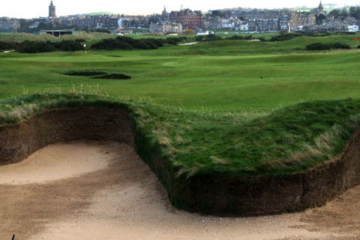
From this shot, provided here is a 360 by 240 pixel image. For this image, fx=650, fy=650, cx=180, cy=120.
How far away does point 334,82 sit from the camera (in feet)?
115

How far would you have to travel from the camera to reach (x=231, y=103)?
30.7 metres

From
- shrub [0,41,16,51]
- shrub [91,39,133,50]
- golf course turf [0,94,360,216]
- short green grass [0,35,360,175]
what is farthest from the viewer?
shrub [91,39,133,50]

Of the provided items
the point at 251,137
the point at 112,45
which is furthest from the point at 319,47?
the point at 251,137

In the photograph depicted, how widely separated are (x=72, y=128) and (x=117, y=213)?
27.4ft

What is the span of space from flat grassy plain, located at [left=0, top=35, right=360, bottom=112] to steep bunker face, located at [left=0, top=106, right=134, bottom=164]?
6013 mm

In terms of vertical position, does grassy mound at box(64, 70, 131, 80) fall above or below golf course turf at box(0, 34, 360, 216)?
below

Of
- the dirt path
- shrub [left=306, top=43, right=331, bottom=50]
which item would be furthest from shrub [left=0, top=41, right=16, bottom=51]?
the dirt path

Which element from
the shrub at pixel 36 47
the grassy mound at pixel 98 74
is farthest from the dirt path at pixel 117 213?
the shrub at pixel 36 47

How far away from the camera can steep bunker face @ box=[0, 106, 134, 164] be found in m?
21.5

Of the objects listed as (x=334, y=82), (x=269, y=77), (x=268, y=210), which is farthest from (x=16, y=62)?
(x=268, y=210)

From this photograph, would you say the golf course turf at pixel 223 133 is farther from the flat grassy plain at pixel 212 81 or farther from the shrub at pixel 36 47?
the shrub at pixel 36 47

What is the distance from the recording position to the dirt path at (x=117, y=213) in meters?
13.9

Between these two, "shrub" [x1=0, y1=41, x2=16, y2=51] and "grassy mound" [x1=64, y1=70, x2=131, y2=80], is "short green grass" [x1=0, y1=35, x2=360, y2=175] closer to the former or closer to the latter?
"grassy mound" [x1=64, y1=70, x2=131, y2=80]

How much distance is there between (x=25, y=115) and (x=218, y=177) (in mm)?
9355
